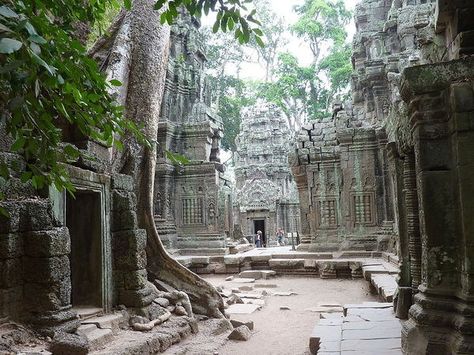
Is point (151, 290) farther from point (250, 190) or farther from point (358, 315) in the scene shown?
point (250, 190)

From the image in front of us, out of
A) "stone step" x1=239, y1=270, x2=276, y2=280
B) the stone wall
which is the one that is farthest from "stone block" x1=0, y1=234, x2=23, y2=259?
"stone step" x1=239, y1=270, x2=276, y2=280

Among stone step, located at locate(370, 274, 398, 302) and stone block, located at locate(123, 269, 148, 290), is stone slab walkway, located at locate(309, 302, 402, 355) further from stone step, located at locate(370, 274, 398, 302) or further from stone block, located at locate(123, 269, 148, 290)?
stone block, located at locate(123, 269, 148, 290)

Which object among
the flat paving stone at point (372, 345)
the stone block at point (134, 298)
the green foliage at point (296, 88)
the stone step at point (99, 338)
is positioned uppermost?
the green foliage at point (296, 88)

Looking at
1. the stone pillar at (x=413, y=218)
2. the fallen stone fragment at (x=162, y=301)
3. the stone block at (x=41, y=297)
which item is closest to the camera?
the stone pillar at (x=413, y=218)

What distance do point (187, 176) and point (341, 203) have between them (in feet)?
14.8

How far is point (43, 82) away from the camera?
179cm

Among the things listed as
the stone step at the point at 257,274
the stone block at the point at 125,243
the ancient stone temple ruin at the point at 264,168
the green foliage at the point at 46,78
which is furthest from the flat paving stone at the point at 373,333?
the ancient stone temple ruin at the point at 264,168

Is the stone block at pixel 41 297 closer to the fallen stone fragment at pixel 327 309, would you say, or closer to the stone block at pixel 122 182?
the stone block at pixel 122 182

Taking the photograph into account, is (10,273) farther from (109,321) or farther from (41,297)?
(109,321)

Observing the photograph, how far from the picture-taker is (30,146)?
1.95 m

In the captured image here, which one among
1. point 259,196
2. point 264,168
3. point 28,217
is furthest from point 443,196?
point 264,168

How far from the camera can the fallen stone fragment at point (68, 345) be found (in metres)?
3.97

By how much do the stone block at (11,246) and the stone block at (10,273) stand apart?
0.18 ft

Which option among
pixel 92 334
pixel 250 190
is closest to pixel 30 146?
pixel 92 334
